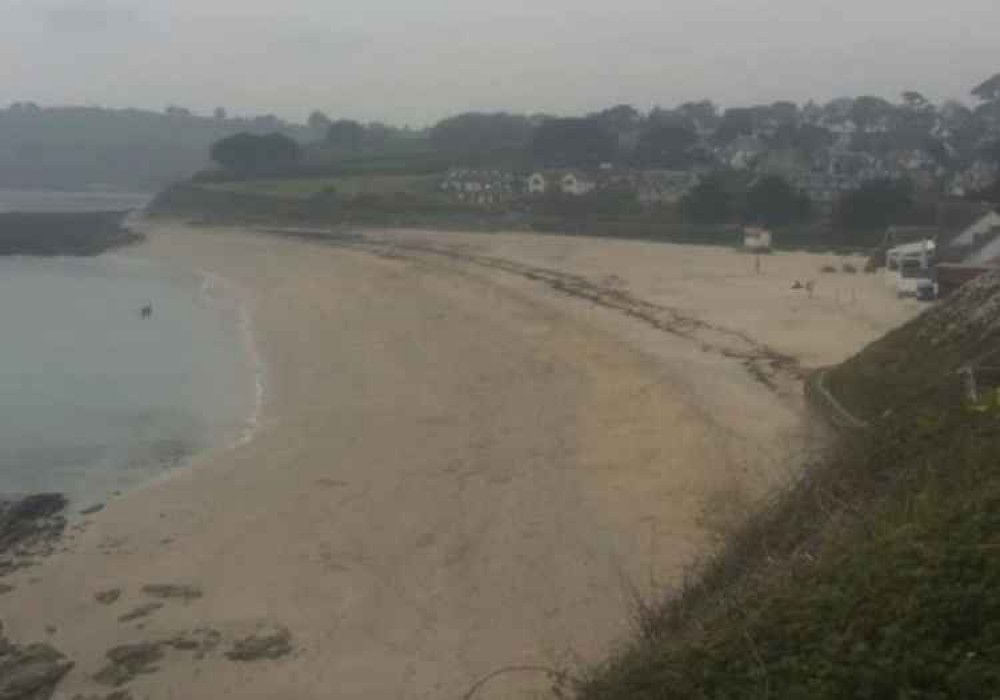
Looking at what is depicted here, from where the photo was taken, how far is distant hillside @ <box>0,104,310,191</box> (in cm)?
13038

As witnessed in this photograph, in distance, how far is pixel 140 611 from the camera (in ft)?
35.8

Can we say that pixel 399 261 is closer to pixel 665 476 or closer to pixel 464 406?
pixel 464 406

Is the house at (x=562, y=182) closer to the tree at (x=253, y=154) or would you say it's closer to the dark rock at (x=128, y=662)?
the tree at (x=253, y=154)

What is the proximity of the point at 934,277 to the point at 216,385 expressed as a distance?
55.7ft

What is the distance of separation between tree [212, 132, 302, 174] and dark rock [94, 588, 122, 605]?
72986 mm

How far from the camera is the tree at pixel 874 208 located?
47031mm

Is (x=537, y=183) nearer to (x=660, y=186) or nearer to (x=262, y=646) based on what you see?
(x=660, y=186)

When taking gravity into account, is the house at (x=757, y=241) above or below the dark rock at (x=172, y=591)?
above

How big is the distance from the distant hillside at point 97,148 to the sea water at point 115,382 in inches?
3193

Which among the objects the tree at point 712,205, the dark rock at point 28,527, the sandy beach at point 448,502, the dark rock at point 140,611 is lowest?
the dark rock at point 28,527

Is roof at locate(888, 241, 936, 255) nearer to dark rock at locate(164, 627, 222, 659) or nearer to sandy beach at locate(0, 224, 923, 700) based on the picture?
sandy beach at locate(0, 224, 923, 700)

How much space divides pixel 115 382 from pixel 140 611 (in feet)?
43.8

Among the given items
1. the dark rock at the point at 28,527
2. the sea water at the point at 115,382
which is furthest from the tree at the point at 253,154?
the dark rock at the point at 28,527

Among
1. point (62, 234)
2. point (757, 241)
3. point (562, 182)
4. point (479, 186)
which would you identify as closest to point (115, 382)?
point (757, 241)
